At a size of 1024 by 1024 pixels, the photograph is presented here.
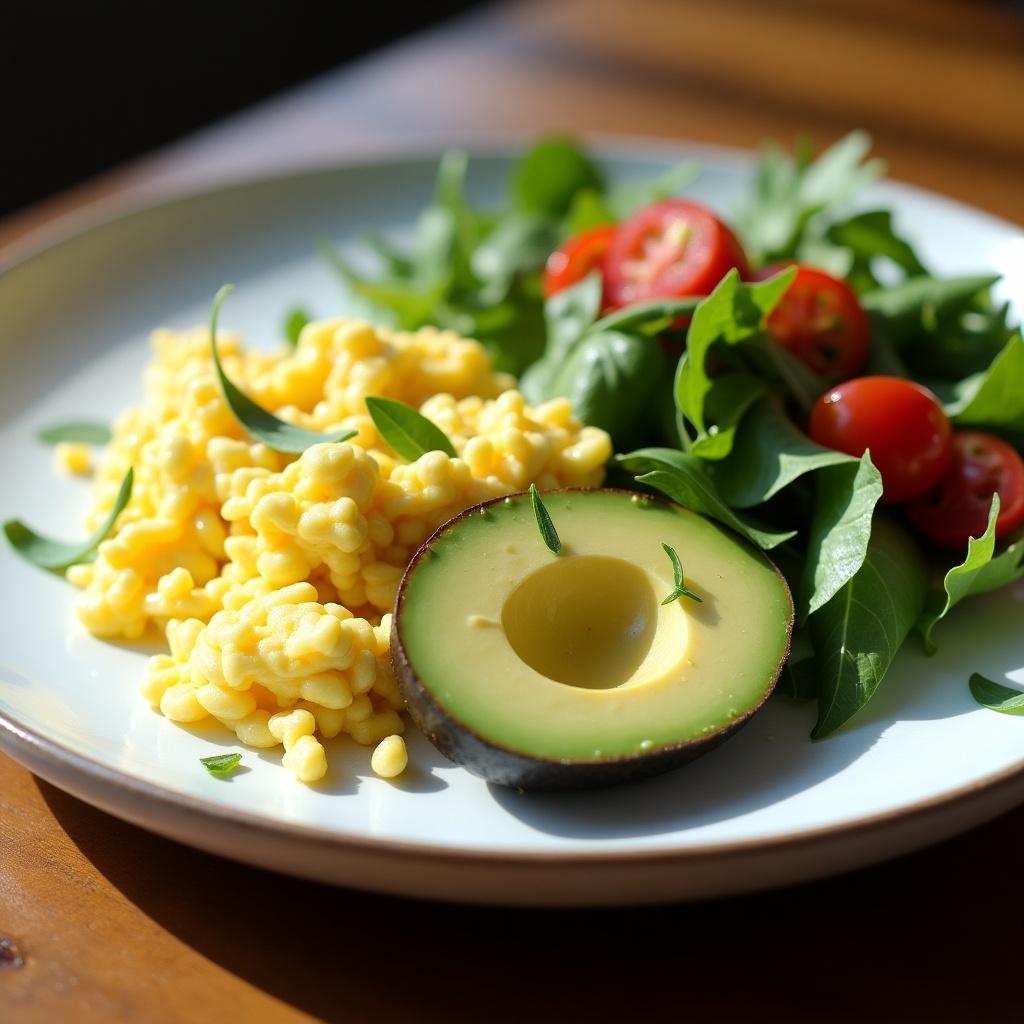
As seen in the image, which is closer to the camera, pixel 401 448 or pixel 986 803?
pixel 986 803

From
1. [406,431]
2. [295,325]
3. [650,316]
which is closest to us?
[406,431]

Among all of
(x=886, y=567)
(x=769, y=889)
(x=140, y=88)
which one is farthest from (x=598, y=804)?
(x=140, y=88)

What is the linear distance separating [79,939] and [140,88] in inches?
220

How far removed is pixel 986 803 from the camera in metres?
1.51

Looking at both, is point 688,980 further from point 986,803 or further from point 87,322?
point 87,322

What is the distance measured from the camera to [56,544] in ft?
7.20

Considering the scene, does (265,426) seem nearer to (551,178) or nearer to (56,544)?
(56,544)

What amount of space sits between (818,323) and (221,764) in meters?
1.38

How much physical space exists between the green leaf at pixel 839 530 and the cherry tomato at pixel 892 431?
84mm

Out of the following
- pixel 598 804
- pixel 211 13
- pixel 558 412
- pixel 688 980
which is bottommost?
pixel 688 980

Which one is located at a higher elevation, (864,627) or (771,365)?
(771,365)


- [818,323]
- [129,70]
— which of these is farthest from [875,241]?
[129,70]

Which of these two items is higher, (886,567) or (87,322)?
(87,322)

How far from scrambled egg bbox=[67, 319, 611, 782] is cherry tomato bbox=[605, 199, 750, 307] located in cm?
37
